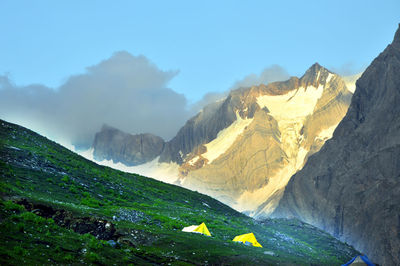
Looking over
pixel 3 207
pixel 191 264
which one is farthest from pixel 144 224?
pixel 3 207

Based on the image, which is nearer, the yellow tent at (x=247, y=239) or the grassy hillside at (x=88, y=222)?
the grassy hillside at (x=88, y=222)

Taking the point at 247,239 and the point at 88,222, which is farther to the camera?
the point at 247,239

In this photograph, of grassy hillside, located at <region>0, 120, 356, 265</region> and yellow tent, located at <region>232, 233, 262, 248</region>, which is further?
yellow tent, located at <region>232, 233, 262, 248</region>

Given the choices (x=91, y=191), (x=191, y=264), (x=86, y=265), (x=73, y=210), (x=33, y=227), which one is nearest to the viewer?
(x=86, y=265)

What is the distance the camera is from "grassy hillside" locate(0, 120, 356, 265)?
90.9 feet

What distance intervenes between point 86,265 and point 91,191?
28.1 m

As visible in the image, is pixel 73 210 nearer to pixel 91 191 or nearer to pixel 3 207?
pixel 3 207

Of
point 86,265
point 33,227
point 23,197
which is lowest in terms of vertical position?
point 86,265

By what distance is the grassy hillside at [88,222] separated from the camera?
27719 millimetres

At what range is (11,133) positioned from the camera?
61.6 m

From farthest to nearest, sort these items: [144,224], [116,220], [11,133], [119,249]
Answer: [11,133]
[144,224]
[116,220]
[119,249]

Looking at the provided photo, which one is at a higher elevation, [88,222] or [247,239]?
[247,239]

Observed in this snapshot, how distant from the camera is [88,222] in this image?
36.9 meters

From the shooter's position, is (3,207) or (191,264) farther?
(191,264)
